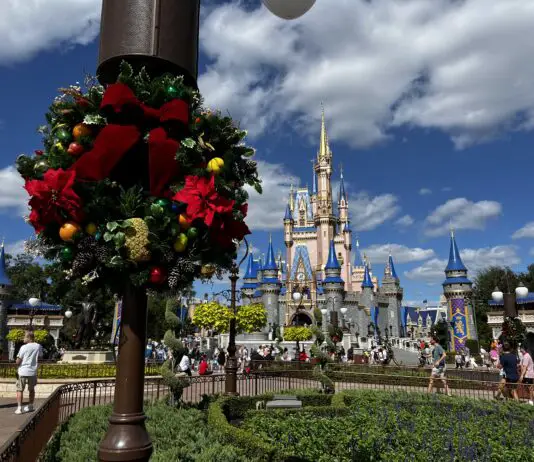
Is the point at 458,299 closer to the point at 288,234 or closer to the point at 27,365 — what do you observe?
the point at 288,234

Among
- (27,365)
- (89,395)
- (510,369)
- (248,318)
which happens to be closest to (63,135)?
(27,365)

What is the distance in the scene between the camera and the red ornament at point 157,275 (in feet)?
8.72

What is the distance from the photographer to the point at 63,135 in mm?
2740

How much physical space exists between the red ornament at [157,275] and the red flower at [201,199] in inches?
14.4

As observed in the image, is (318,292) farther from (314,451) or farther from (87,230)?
(87,230)

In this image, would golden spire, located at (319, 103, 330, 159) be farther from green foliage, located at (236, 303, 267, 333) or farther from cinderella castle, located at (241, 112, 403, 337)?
green foliage, located at (236, 303, 267, 333)

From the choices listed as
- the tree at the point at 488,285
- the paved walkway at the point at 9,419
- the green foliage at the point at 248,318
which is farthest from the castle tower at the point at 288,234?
the paved walkway at the point at 9,419

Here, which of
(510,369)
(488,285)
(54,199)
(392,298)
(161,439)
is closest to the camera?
(54,199)

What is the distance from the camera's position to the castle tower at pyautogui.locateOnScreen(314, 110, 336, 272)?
75.1m

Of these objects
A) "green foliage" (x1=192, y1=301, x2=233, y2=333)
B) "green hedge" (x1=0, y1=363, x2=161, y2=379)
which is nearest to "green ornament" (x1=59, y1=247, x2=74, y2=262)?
"green hedge" (x1=0, y1=363, x2=161, y2=379)

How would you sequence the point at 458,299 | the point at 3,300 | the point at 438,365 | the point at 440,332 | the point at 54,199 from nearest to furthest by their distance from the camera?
the point at 54,199 < the point at 438,365 < the point at 440,332 < the point at 3,300 < the point at 458,299

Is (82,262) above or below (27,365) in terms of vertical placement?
above

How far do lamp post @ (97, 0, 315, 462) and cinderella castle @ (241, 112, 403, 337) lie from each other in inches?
2152

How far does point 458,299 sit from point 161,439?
45.9m
